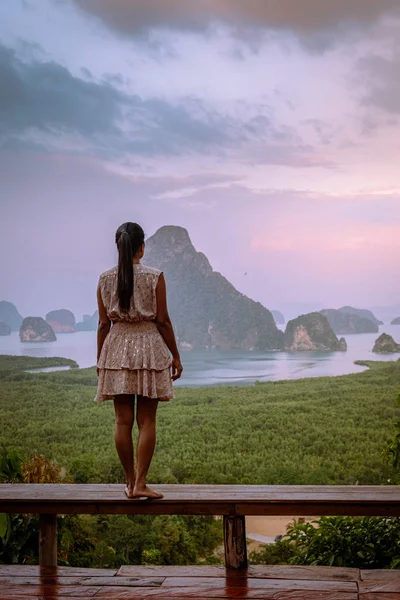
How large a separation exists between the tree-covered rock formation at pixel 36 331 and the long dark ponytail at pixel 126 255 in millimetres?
4831

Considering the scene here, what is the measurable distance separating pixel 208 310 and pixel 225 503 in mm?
5092

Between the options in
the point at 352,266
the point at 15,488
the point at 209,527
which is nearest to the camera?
the point at 15,488

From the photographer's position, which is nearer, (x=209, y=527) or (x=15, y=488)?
(x=15, y=488)

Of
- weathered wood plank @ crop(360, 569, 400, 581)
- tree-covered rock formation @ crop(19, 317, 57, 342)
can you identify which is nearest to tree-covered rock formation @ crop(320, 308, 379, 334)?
tree-covered rock formation @ crop(19, 317, 57, 342)

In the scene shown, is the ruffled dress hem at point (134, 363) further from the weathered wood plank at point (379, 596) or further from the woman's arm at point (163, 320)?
the weathered wood plank at point (379, 596)

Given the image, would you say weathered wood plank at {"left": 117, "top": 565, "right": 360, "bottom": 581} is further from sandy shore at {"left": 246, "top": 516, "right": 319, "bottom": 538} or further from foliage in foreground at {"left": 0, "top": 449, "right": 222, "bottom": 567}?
sandy shore at {"left": 246, "top": 516, "right": 319, "bottom": 538}

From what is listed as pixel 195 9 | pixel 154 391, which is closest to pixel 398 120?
pixel 195 9

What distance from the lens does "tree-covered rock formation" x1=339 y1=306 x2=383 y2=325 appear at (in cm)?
747

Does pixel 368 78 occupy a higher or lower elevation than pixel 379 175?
higher

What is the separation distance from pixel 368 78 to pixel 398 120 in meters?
0.51

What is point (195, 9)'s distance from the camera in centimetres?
619

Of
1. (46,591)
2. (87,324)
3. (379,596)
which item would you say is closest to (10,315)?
(87,324)

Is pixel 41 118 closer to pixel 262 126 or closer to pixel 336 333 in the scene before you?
pixel 262 126

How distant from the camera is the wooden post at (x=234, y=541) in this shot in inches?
106
